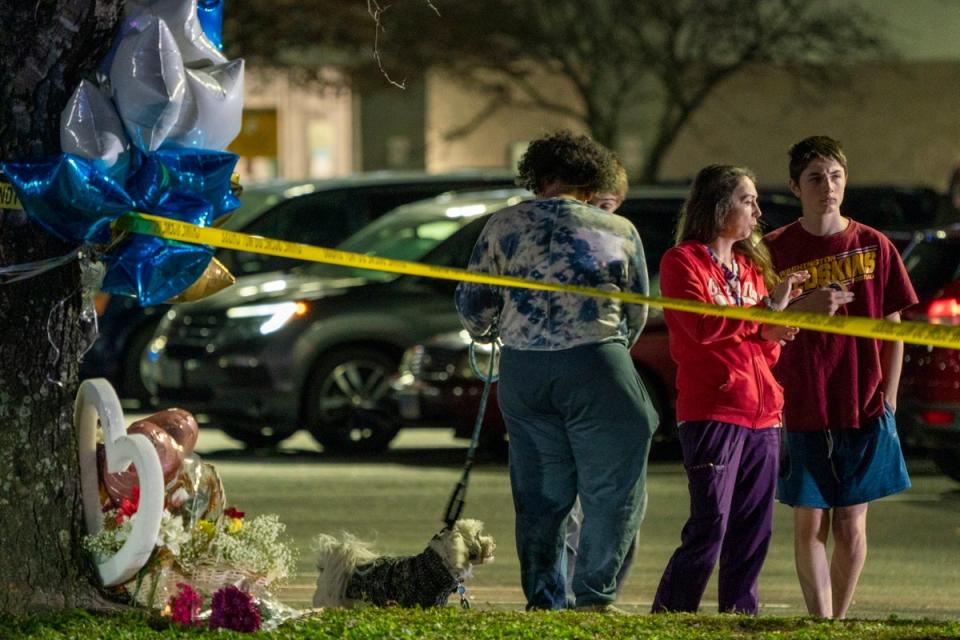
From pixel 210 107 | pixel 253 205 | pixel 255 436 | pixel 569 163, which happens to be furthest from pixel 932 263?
pixel 253 205

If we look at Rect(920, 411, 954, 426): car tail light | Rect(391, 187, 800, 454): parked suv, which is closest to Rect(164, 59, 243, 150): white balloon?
Rect(920, 411, 954, 426): car tail light

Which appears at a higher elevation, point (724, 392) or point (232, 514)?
point (724, 392)

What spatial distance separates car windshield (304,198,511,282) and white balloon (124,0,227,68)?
25.1ft

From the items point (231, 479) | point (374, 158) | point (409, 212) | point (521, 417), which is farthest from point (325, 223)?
point (374, 158)

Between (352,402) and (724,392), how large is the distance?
705cm

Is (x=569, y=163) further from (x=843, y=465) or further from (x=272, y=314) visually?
(x=272, y=314)

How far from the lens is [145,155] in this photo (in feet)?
19.6

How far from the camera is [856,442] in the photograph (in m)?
6.85

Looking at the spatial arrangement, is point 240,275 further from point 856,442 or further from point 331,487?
point 856,442

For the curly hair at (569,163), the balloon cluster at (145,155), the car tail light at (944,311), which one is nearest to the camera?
the balloon cluster at (145,155)

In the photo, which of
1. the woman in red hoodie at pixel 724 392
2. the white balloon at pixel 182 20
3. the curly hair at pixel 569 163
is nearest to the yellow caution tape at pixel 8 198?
the white balloon at pixel 182 20

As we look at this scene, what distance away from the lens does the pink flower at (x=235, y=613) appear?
18.9ft

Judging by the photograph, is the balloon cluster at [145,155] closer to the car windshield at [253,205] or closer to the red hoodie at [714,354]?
the red hoodie at [714,354]

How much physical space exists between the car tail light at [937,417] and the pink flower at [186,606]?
20.0 feet
